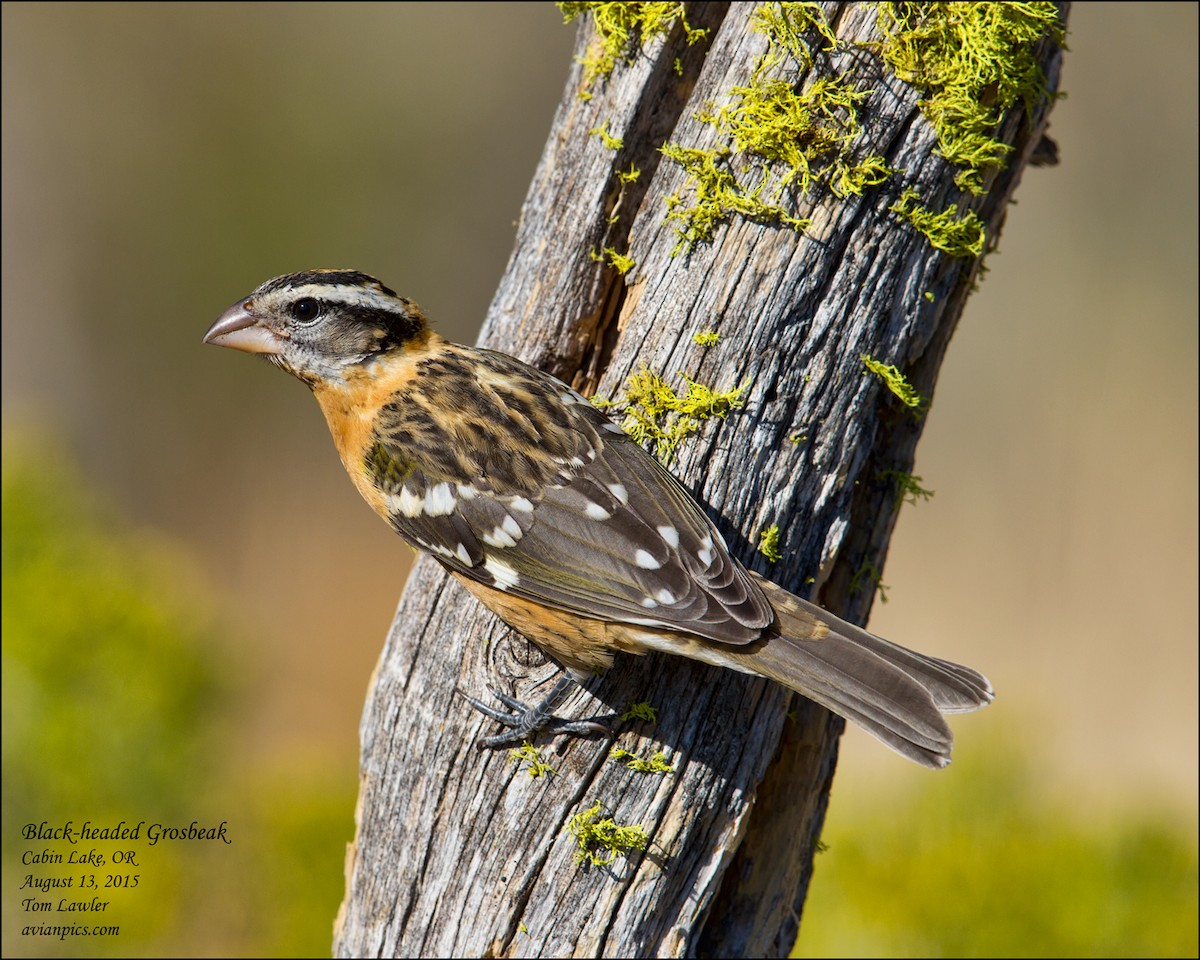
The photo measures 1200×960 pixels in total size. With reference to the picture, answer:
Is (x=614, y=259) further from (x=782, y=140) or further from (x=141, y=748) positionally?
(x=141, y=748)

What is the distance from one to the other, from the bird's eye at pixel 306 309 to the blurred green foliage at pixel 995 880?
3.45 meters

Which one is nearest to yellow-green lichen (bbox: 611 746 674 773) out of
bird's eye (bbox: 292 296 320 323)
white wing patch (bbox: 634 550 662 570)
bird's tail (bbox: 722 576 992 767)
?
bird's tail (bbox: 722 576 992 767)

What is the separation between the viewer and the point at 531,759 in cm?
314

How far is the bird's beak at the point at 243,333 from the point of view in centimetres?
356

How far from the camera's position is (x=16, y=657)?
4.98 metres

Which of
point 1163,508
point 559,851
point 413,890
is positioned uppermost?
point 1163,508

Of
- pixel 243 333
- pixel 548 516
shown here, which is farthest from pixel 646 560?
pixel 243 333

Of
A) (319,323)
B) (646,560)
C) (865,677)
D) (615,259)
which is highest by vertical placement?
(615,259)

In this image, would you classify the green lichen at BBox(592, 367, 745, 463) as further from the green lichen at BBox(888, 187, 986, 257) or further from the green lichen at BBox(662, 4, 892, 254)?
the green lichen at BBox(888, 187, 986, 257)

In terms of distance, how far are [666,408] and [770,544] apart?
20.3 inches

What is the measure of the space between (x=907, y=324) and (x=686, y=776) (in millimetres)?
1486

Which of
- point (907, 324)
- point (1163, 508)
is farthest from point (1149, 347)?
point (907, 324)

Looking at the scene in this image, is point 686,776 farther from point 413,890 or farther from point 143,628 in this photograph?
point 143,628

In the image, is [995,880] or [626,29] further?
[995,880]
